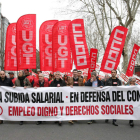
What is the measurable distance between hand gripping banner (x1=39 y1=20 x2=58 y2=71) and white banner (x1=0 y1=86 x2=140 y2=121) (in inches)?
109

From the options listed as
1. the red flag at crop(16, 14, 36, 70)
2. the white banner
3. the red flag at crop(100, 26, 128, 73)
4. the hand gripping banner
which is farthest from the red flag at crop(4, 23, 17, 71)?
the red flag at crop(100, 26, 128, 73)

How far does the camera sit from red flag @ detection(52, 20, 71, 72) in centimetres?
845

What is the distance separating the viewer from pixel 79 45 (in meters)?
7.66

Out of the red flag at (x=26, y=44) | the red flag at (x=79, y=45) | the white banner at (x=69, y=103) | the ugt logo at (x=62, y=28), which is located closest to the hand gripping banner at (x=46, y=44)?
the ugt logo at (x=62, y=28)

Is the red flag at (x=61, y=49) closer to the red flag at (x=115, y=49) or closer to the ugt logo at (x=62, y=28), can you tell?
the ugt logo at (x=62, y=28)

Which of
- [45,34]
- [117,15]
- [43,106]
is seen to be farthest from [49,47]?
[117,15]

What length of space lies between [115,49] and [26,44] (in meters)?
3.75

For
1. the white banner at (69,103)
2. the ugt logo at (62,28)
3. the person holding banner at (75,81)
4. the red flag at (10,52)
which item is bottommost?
the white banner at (69,103)

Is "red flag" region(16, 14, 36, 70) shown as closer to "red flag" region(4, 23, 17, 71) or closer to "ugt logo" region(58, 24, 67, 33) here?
"red flag" region(4, 23, 17, 71)

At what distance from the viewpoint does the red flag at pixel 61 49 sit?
27.7ft

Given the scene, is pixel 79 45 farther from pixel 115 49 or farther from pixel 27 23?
pixel 27 23

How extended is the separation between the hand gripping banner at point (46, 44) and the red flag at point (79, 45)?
1.81 metres

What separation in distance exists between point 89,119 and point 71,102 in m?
0.81

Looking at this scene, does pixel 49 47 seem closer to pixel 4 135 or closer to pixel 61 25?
pixel 61 25
